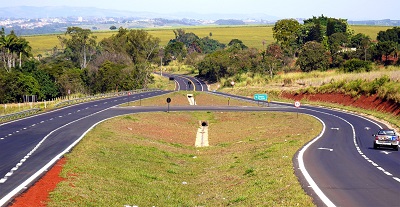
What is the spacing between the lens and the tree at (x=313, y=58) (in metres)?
119

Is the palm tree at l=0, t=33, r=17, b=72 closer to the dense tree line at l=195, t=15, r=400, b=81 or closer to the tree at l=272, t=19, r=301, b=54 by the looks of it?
the dense tree line at l=195, t=15, r=400, b=81

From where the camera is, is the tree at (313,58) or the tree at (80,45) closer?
the tree at (313,58)

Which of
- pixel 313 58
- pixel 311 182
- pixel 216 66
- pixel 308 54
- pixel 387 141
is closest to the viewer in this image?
pixel 311 182

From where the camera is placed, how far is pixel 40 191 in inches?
743

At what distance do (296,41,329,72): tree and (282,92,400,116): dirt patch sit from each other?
90.0 ft

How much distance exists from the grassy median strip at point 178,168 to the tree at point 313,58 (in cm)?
6747

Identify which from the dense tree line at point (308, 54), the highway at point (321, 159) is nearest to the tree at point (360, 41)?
the dense tree line at point (308, 54)

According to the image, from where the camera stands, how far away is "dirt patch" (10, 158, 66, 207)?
17062 mm

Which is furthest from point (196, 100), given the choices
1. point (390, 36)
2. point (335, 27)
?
point (335, 27)

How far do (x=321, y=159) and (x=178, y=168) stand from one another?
26.7 ft

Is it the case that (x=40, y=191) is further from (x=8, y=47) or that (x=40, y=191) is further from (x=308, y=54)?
(x=8, y=47)

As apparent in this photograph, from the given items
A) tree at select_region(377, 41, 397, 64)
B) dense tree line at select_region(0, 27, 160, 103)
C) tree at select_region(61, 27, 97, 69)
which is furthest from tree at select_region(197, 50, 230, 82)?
tree at select_region(377, 41, 397, 64)

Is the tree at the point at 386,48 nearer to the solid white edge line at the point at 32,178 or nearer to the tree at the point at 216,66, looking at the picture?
the tree at the point at 216,66

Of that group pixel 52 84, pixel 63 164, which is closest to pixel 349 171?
pixel 63 164
